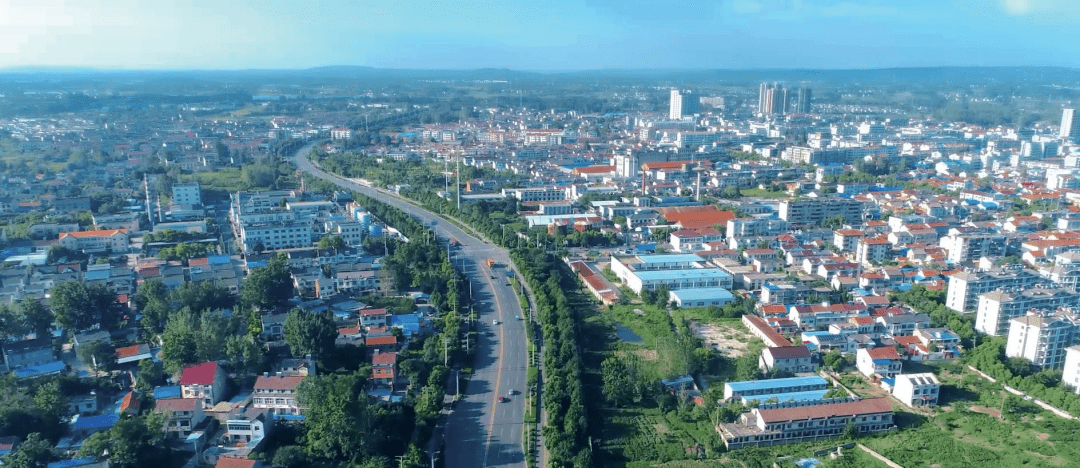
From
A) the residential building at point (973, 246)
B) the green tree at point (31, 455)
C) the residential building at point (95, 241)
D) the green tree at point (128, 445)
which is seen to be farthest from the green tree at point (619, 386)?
the residential building at point (95, 241)

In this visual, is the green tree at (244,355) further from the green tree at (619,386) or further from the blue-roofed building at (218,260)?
the blue-roofed building at (218,260)

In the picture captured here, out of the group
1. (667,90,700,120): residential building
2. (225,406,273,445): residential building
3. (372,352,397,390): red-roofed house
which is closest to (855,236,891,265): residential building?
(372,352,397,390): red-roofed house

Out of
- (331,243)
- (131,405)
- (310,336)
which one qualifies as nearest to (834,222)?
(331,243)

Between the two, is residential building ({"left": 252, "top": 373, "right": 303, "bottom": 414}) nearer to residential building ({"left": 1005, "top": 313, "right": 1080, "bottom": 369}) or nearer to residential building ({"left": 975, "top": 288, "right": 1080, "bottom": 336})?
residential building ({"left": 1005, "top": 313, "right": 1080, "bottom": 369})

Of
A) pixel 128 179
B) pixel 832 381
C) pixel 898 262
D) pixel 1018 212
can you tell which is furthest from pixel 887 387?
pixel 128 179

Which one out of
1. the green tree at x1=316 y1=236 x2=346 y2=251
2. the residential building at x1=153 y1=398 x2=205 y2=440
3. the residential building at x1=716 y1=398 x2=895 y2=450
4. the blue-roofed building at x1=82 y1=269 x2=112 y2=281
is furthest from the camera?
the green tree at x1=316 y1=236 x2=346 y2=251

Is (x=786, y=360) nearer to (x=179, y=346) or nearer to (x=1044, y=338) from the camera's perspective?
(x=1044, y=338)
